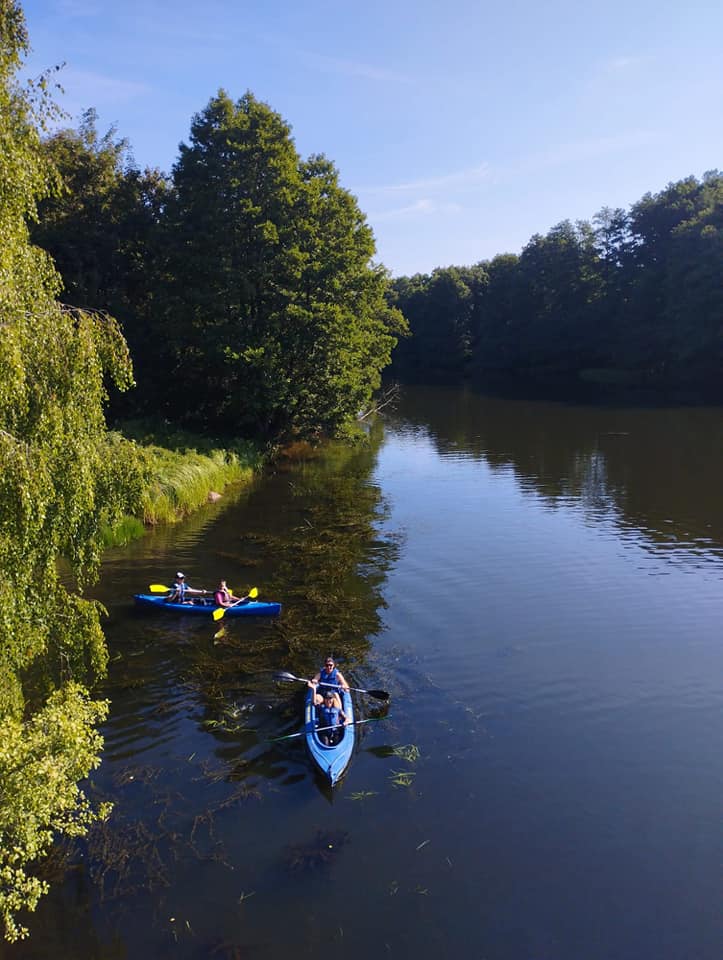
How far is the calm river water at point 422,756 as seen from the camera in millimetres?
9344

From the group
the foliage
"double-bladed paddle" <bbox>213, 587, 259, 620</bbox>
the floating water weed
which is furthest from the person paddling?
the foliage

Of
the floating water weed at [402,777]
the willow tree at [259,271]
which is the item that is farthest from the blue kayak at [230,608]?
the willow tree at [259,271]

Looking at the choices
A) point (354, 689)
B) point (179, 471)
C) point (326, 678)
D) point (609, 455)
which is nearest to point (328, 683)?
point (326, 678)

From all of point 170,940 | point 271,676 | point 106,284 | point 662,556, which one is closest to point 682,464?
point 662,556

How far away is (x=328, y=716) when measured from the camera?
1349 cm

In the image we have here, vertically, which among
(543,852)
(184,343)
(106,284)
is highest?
(106,284)

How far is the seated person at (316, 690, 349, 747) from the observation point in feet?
42.9

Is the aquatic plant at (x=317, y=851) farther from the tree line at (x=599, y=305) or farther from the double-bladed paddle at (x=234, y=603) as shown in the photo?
the tree line at (x=599, y=305)

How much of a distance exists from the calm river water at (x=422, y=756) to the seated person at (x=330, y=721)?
566mm

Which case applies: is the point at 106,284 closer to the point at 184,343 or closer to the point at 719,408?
the point at 184,343

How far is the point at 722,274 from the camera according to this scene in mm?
68312

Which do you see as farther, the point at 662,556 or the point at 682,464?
the point at 682,464

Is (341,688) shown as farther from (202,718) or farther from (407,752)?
(202,718)

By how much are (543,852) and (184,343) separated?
32828 mm
